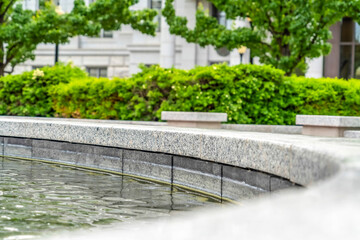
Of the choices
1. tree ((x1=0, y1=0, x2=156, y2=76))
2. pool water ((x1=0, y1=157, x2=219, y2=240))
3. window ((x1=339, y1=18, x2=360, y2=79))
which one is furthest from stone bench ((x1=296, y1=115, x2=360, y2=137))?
window ((x1=339, y1=18, x2=360, y2=79))

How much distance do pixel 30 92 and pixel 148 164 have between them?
8825 mm

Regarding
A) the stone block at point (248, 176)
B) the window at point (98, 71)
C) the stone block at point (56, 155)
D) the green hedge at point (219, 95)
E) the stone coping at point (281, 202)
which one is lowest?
the stone block at point (56, 155)

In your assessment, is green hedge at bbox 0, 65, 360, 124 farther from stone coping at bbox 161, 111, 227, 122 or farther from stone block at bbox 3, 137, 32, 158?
stone block at bbox 3, 137, 32, 158

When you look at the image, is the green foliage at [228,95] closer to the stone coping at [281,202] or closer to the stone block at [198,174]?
the stone block at [198,174]

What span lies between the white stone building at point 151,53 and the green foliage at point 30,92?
1609cm

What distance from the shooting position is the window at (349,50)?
101 ft

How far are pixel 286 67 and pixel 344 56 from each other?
1579 cm

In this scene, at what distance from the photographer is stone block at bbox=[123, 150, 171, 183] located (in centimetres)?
726

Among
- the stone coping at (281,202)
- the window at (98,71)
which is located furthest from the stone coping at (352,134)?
the window at (98,71)

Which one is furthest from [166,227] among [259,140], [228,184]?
[228,184]

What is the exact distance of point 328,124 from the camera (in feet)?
32.9

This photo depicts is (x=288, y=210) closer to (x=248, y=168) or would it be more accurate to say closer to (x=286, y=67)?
(x=248, y=168)

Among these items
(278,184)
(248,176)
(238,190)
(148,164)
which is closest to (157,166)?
(148,164)

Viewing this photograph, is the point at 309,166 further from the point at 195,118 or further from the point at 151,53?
the point at 151,53
